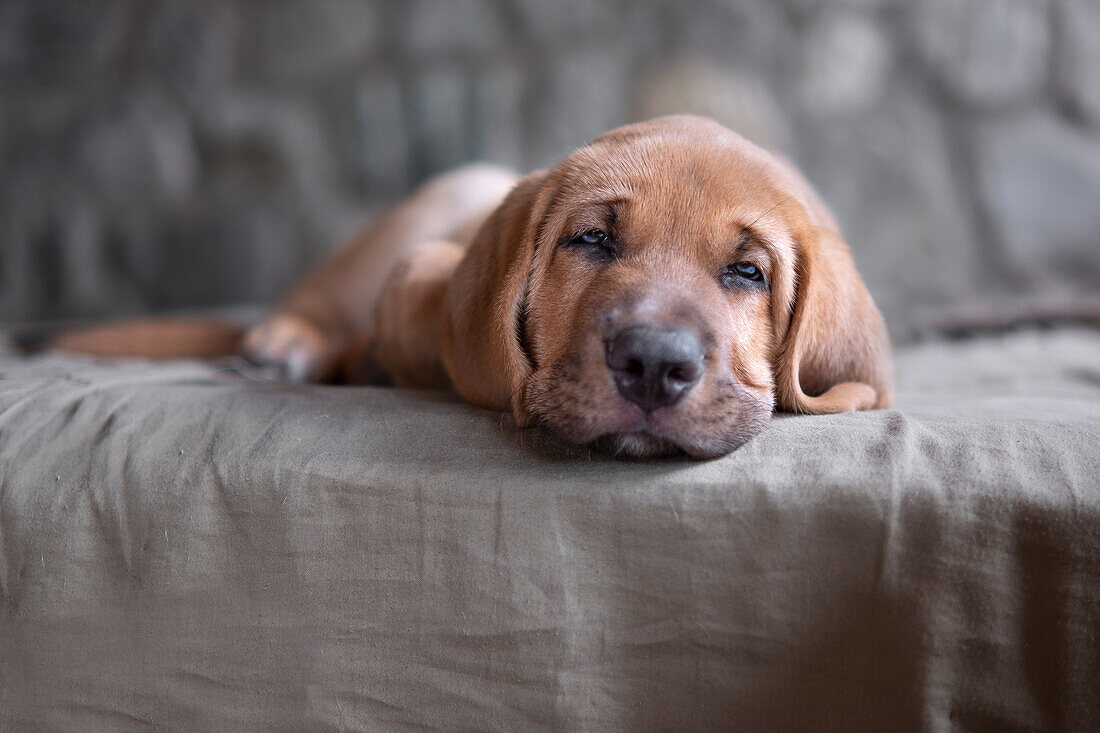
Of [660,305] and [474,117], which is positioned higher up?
[474,117]

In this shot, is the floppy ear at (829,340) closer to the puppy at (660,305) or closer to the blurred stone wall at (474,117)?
the puppy at (660,305)

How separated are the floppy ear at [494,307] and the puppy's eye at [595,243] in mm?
118

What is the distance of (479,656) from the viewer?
5.12ft

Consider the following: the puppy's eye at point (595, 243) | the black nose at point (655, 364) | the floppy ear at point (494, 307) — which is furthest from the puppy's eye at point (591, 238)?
the black nose at point (655, 364)

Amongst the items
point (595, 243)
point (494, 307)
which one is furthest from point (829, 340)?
point (494, 307)

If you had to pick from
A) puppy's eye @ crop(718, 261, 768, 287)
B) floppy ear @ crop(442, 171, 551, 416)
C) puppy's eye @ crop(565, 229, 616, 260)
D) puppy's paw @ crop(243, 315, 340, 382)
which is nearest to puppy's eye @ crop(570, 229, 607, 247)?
puppy's eye @ crop(565, 229, 616, 260)

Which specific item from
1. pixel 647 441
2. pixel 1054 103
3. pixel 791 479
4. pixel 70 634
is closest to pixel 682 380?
pixel 647 441

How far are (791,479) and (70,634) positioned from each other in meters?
1.57

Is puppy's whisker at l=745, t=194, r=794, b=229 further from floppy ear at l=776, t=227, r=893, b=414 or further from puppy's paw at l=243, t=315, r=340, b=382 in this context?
puppy's paw at l=243, t=315, r=340, b=382

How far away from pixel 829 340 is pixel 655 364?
0.69 m

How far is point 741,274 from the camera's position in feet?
6.72

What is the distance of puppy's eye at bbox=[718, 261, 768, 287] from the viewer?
2.02 meters

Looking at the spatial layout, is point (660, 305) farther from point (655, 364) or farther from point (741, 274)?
point (741, 274)

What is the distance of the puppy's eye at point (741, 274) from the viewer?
202 centimetres
